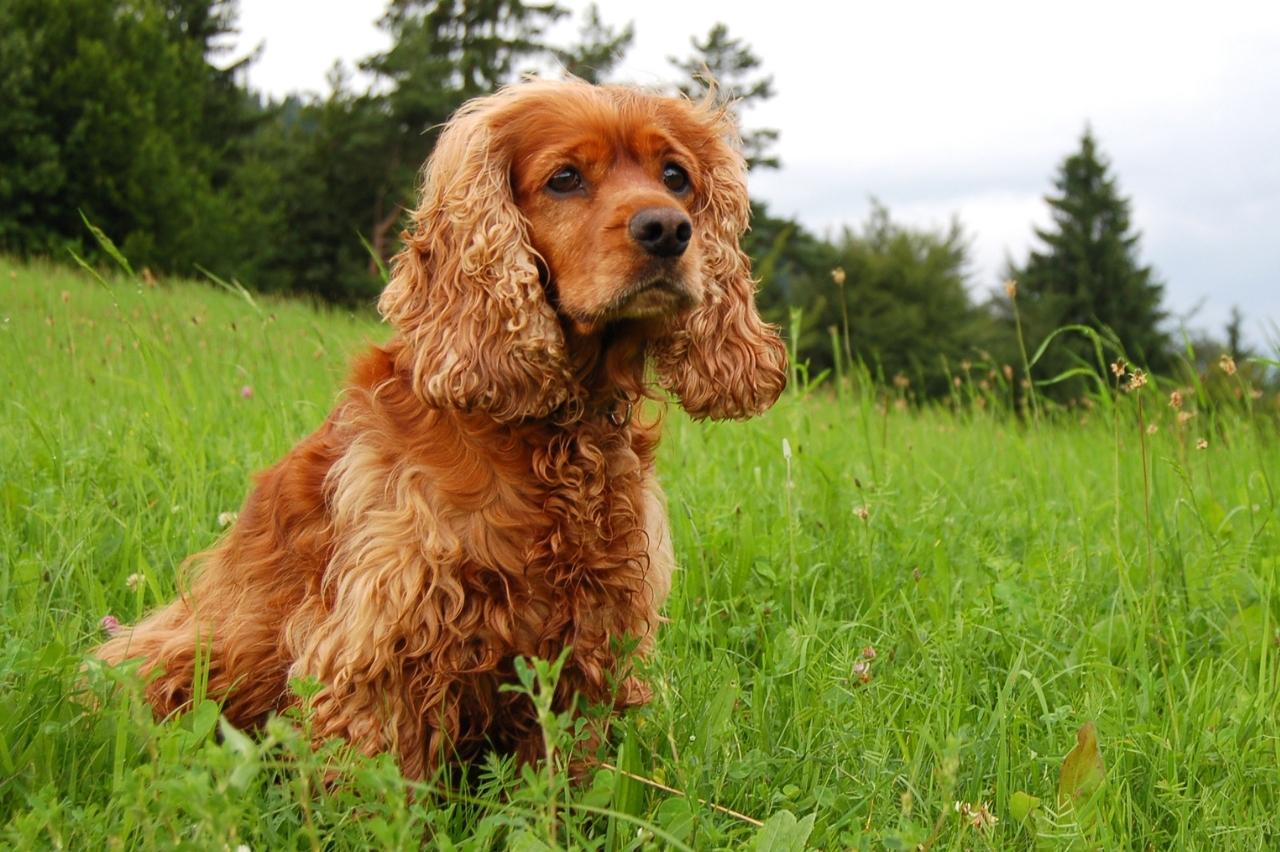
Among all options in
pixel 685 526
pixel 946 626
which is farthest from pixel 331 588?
pixel 946 626

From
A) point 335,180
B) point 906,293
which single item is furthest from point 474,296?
point 906,293

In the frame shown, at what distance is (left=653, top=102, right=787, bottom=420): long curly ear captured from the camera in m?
2.55

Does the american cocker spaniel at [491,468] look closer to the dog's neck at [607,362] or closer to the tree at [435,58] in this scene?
the dog's neck at [607,362]

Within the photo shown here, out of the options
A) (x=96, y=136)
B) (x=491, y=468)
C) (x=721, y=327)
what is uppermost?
(x=96, y=136)

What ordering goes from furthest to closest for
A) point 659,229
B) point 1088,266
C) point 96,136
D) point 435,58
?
point 1088,266
point 435,58
point 96,136
point 659,229

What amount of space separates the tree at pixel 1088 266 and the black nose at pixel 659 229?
36377 mm

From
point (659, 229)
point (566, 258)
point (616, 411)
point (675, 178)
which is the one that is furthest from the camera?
point (675, 178)

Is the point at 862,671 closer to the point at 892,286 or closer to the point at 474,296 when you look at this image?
the point at 474,296

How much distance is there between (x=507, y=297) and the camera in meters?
2.27

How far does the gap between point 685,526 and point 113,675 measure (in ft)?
6.49

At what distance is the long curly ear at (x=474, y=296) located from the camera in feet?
7.18

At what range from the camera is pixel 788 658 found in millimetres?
2531

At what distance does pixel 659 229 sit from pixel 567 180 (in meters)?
0.33

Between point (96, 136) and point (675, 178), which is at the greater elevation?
point (96, 136)
